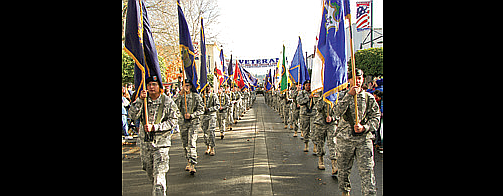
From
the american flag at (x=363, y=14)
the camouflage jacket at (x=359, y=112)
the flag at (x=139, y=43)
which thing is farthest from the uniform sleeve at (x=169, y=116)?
the american flag at (x=363, y=14)

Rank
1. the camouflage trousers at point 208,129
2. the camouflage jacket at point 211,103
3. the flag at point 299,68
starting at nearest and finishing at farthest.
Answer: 1. the camouflage trousers at point 208,129
2. the camouflage jacket at point 211,103
3. the flag at point 299,68

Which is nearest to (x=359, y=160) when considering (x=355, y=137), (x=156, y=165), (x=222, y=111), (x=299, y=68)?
(x=355, y=137)

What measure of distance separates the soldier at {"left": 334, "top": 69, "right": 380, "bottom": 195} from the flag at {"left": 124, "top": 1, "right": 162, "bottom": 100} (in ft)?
9.26

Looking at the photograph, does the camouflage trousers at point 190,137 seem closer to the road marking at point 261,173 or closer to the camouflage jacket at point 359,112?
the road marking at point 261,173

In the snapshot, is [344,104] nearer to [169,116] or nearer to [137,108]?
[169,116]

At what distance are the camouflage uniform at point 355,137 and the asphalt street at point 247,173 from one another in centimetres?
103

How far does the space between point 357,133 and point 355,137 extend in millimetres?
77

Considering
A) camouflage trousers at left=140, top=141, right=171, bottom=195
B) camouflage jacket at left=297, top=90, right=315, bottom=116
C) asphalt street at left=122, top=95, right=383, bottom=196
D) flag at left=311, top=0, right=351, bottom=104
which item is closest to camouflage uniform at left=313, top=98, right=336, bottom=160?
asphalt street at left=122, top=95, right=383, bottom=196

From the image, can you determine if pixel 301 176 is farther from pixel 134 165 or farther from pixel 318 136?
pixel 134 165

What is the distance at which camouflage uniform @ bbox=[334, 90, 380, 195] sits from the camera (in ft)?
14.1

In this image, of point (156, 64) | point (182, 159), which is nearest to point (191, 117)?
point (182, 159)

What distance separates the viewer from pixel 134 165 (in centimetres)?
777

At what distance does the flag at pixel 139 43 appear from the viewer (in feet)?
15.4
